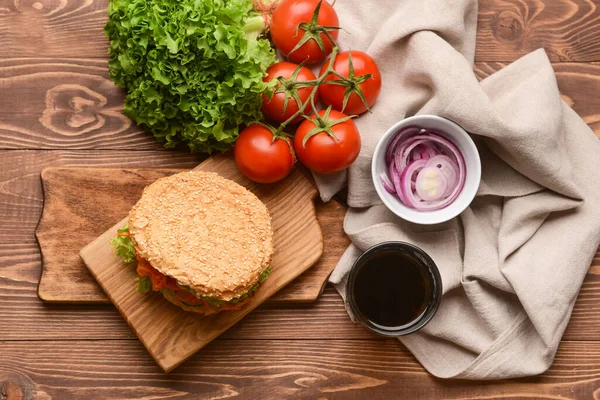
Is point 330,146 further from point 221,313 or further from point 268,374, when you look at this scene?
point 268,374

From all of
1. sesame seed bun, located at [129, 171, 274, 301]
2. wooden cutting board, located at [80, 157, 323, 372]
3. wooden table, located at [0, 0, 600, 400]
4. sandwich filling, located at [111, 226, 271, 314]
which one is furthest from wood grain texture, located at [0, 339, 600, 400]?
sesame seed bun, located at [129, 171, 274, 301]

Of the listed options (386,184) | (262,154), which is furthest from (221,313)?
(386,184)

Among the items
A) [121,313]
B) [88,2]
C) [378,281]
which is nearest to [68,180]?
[121,313]

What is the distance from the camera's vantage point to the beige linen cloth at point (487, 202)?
197 centimetres

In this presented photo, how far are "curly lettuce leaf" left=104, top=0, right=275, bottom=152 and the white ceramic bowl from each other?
37 centimetres

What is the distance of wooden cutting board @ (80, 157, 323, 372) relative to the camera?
197 cm

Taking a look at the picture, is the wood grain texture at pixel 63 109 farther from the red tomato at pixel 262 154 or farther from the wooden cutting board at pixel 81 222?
the red tomato at pixel 262 154

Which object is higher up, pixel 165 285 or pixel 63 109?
pixel 63 109

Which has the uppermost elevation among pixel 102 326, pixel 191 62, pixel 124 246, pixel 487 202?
pixel 191 62

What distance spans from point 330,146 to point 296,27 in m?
0.35

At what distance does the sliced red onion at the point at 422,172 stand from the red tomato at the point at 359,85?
144 mm

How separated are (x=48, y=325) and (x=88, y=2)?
98cm

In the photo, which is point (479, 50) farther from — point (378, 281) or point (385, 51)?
point (378, 281)

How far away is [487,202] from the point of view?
2088mm
